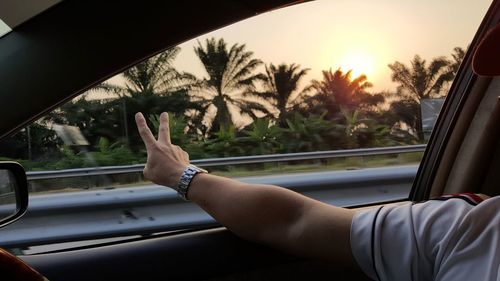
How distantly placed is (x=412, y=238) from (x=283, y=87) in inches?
47.6

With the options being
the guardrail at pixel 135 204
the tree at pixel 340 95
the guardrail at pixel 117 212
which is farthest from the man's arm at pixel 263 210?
the tree at pixel 340 95

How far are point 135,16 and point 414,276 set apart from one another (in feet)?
4.14

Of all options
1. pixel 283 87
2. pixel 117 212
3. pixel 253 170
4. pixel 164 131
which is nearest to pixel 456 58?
pixel 283 87

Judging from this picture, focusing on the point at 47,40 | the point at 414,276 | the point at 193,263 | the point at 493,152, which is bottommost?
the point at 193,263

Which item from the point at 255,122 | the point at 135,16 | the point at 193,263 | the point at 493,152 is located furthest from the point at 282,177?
the point at 135,16

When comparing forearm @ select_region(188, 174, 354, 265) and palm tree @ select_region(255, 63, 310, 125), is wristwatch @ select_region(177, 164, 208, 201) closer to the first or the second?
forearm @ select_region(188, 174, 354, 265)

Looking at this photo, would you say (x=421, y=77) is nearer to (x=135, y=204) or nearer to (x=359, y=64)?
(x=359, y=64)

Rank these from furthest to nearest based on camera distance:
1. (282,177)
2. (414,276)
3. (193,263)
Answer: (282,177) < (193,263) < (414,276)

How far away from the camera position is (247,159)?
260 cm

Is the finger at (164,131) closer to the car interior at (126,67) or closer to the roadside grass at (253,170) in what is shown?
the roadside grass at (253,170)

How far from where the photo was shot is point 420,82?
286 cm

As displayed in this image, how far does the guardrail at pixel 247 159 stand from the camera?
2.22 metres

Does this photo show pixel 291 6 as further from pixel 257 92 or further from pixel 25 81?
pixel 25 81

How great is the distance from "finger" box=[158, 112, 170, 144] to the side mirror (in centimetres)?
63
